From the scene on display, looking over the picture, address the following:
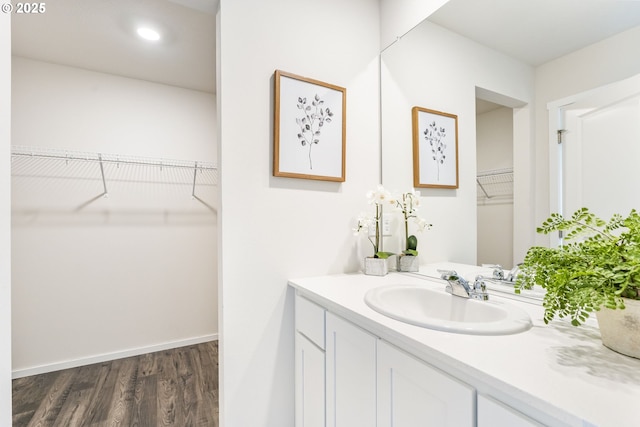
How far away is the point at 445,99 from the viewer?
55.1 inches

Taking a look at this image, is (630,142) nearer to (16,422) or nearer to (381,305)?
(381,305)

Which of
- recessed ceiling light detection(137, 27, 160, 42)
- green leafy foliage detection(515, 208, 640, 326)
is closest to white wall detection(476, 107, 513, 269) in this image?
green leafy foliage detection(515, 208, 640, 326)

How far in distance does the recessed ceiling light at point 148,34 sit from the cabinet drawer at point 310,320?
6.42ft

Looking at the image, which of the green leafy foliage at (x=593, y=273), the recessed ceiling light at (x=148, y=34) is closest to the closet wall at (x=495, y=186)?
the green leafy foliage at (x=593, y=273)

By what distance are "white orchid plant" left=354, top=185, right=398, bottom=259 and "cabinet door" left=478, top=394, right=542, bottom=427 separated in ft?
3.06

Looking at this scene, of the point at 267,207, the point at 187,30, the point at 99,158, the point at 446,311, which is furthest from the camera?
the point at 99,158

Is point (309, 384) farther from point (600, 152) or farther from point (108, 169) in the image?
point (108, 169)

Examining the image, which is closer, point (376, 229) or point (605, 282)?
point (605, 282)

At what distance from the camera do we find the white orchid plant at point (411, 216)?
154 cm

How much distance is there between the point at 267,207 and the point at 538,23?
127 cm

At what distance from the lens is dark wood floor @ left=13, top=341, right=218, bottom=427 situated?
1.74 m

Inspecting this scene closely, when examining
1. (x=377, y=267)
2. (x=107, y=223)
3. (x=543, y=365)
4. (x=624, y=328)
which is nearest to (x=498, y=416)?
(x=543, y=365)

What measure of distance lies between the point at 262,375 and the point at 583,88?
165 cm

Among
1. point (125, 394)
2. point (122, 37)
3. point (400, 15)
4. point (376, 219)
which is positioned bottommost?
point (125, 394)
